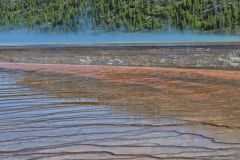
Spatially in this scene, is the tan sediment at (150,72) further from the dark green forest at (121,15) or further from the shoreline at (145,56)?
the dark green forest at (121,15)

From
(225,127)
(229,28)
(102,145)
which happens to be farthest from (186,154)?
(229,28)

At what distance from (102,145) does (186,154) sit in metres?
0.89

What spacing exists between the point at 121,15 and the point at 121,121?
30.8m

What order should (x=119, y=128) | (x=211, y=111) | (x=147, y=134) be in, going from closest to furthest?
(x=147, y=134) → (x=119, y=128) → (x=211, y=111)

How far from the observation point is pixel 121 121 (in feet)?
24.6

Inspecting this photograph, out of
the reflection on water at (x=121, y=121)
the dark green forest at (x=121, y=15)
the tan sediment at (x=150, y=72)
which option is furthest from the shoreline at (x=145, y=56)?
the reflection on water at (x=121, y=121)

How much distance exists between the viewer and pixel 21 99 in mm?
10039

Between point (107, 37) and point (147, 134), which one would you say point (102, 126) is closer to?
point (147, 134)

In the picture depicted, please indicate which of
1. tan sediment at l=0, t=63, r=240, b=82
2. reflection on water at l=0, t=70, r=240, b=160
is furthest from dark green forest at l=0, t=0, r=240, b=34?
reflection on water at l=0, t=70, r=240, b=160

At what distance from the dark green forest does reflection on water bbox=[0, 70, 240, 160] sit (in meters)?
22.5

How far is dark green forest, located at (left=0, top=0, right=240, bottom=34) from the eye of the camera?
34.2 m

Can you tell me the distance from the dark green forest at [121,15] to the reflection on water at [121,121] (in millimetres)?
22496

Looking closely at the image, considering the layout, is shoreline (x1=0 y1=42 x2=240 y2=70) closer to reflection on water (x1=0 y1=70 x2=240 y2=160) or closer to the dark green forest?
the dark green forest

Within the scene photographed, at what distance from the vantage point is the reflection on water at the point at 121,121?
19.0 feet
